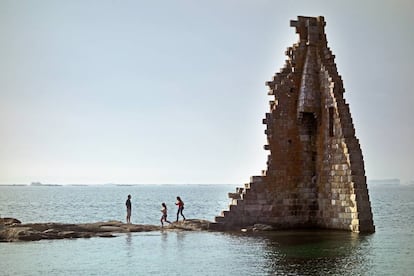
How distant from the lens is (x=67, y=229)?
30.1m

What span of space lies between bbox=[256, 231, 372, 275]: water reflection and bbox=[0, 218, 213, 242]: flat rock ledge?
4402mm

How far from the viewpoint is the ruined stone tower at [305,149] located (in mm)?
31500

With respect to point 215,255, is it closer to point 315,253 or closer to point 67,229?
point 315,253

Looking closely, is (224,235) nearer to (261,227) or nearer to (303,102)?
(261,227)

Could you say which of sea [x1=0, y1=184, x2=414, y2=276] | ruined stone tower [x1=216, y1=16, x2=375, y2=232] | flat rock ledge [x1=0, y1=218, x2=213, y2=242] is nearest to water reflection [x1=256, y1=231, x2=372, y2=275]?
sea [x1=0, y1=184, x2=414, y2=276]

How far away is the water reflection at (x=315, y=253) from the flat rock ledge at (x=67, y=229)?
4.40 m

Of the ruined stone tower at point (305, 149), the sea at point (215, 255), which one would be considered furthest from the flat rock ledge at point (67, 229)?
the ruined stone tower at point (305, 149)

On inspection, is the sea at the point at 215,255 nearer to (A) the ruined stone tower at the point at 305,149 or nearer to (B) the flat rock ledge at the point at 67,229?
(B) the flat rock ledge at the point at 67,229

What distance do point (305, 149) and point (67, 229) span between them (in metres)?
11.7

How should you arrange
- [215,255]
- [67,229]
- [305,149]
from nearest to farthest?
1. [215,255]
2. [67,229]
3. [305,149]

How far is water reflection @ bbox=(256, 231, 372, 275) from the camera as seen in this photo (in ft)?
68.0

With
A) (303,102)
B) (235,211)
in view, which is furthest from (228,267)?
(303,102)

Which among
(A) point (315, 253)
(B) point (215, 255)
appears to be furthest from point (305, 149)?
(B) point (215, 255)

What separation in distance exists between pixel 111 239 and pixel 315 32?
45.9 ft
